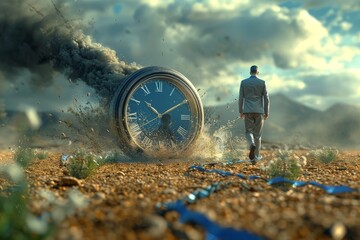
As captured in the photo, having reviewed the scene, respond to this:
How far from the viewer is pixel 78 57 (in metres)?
13.5

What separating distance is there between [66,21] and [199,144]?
17.8 feet

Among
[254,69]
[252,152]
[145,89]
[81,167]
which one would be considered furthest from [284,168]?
[145,89]

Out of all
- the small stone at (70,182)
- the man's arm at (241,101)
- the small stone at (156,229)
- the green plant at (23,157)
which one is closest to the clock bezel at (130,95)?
the man's arm at (241,101)

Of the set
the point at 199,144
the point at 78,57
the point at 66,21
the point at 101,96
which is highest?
the point at 66,21

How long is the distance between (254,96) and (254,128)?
2.02ft

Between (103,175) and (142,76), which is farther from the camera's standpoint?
(142,76)

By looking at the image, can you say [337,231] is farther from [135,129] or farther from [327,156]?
[135,129]

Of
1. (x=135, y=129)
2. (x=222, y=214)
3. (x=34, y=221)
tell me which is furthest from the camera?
(x=135, y=129)

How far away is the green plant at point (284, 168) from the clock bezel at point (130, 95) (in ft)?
13.6

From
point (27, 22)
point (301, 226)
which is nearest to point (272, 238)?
point (301, 226)

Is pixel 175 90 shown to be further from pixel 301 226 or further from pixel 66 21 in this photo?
pixel 301 226

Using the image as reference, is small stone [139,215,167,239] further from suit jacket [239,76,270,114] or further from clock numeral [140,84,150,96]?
clock numeral [140,84,150,96]

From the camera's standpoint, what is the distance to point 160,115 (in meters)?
10.8

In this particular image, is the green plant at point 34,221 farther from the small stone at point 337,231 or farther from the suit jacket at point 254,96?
the suit jacket at point 254,96
